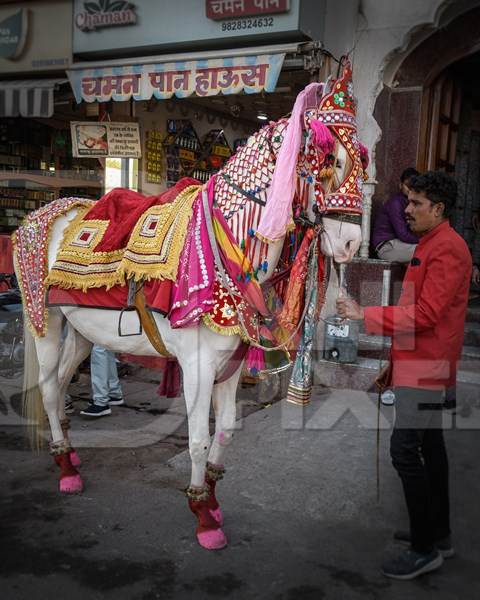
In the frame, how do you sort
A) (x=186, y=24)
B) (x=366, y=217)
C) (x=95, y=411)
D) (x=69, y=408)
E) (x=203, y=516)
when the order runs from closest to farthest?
(x=203, y=516), (x=95, y=411), (x=69, y=408), (x=366, y=217), (x=186, y=24)

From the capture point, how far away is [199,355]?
2.78 metres

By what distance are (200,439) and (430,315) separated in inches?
48.6

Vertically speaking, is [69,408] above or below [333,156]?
below

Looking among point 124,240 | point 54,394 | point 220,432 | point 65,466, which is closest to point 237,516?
point 220,432

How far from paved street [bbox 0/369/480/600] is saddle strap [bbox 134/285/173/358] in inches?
37.2

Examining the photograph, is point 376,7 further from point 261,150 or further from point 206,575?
point 206,575

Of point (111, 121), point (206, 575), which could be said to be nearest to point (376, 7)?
point (111, 121)

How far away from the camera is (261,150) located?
2709mm

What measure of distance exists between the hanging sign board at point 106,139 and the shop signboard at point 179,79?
1.59 ft

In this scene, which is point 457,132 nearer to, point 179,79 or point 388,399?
point 179,79

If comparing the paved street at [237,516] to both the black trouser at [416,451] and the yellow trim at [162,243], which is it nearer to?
the black trouser at [416,451]

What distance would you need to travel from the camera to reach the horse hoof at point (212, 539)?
284 cm

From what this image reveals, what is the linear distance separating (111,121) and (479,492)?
5.83m

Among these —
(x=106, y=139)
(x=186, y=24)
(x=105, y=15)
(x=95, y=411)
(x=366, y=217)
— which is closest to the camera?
(x=95, y=411)
